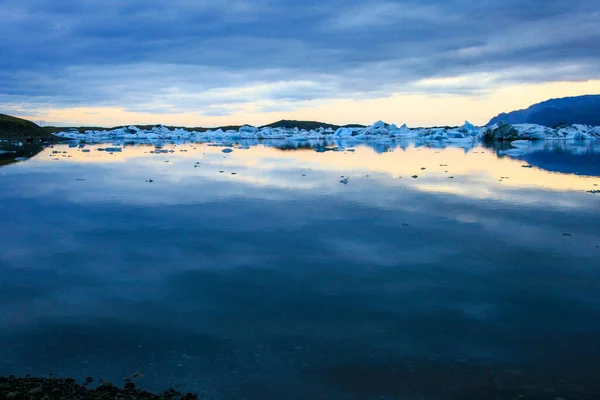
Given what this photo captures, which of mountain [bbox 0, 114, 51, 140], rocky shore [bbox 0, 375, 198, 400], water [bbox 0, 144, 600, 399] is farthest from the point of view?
mountain [bbox 0, 114, 51, 140]

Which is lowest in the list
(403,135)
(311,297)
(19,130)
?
(311,297)

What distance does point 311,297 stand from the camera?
23.8 feet

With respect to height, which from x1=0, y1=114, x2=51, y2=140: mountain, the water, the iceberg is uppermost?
x1=0, y1=114, x2=51, y2=140: mountain

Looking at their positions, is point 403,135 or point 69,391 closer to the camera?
point 69,391

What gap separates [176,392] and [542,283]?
616 centimetres

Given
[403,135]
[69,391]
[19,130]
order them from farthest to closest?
[403,135] < [19,130] < [69,391]

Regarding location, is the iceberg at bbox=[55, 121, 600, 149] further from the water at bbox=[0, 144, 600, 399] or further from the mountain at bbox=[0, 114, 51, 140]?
the water at bbox=[0, 144, 600, 399]

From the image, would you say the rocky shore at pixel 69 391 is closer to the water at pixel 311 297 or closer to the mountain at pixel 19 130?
the water at pixel 311 297

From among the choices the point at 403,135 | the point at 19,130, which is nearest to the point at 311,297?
the point at 403,135

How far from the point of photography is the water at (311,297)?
16.9 feet

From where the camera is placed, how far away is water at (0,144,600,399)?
16.9 feet

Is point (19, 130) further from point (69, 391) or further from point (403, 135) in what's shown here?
point (69, 391)

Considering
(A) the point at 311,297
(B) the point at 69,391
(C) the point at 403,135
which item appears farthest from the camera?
(C) the point at 403,135

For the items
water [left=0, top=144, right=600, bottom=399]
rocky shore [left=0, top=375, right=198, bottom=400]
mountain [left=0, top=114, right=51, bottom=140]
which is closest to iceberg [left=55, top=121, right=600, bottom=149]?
mountain [left=0, top=114, right=51, bottom=140]
